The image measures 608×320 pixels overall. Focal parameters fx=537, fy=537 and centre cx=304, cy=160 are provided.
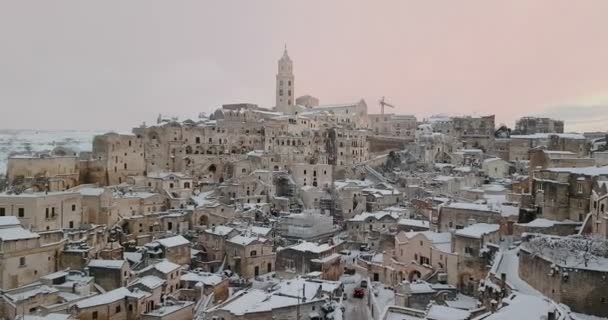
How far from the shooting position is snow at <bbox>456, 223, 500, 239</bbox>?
28.0m

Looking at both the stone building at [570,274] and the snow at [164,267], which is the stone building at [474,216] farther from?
the snow at [164,267]

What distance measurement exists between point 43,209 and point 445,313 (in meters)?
24.2

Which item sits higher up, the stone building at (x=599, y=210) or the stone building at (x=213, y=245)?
the stone building at (x=599, y=210)

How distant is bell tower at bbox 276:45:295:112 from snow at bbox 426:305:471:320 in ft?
184

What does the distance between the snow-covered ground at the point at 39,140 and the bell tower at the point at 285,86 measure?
34815mm

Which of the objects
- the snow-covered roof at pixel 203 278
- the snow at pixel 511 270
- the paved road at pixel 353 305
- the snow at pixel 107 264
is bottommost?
the paved road at pixel 353 305

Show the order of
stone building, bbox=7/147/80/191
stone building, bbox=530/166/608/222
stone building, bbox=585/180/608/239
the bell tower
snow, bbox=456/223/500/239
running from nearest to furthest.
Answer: stone building, bbox=585/180/608/239
stone building, bbox=530/166/608/222
snow, bbox=456/223/500/239
stone building, bbox=7/147/80/191
the bell tower

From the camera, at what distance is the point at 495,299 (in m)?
21.7

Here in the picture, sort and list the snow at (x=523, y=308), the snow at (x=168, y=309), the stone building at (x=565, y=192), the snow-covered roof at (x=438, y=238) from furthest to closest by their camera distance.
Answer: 1. the snow-covered roof at (x=438, y=238)
2. the stone building at (x=565, y=192)
3. the snow at (x=168, y=309)
4. the snow at (x=523, y=308)

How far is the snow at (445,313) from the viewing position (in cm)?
2295

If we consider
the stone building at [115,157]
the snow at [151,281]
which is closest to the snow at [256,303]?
the snow at [151,281]

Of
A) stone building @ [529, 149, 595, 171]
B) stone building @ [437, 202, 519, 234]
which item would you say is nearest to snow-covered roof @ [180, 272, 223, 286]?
stone building @ [437, 202, 519, 234]

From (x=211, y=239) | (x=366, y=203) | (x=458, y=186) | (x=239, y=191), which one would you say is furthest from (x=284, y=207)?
(x=458, y=186)

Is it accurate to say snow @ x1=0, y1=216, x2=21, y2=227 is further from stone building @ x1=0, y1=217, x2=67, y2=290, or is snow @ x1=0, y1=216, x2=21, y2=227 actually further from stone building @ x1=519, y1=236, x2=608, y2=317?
stone building @ x1=519, y1=236, x2=608, y2=317
